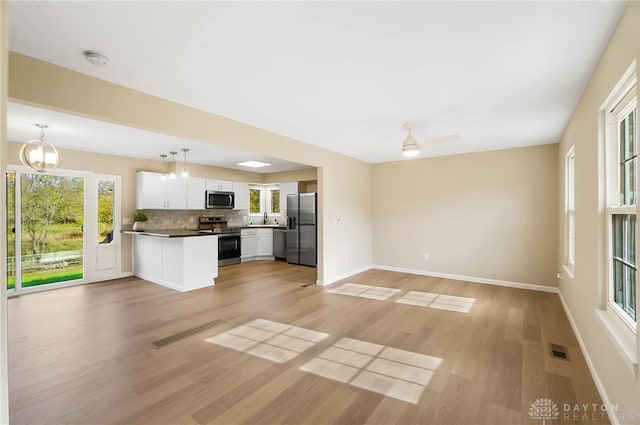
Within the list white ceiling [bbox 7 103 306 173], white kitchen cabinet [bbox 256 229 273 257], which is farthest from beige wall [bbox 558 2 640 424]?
white kitchen cabinet [bbox 256 229 273 257]

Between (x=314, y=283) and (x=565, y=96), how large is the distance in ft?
14.9

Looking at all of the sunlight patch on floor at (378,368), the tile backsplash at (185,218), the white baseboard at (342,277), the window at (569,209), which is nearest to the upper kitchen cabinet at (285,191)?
the tile backsplash at (185,218)

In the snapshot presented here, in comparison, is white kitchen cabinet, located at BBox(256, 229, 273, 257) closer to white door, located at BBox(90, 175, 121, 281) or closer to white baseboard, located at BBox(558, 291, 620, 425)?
white door, located at BBox(90, 175, 121, 281)

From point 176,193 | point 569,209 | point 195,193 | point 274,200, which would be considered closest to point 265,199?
point 274,200

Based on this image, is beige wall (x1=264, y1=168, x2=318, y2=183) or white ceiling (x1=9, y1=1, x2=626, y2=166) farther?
beige wall (x1=264, y1=168, x2=318, y2=183)

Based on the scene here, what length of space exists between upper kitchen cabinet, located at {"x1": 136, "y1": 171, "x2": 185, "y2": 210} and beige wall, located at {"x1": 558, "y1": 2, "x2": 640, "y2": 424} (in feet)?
23.0

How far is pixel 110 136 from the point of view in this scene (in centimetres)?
461

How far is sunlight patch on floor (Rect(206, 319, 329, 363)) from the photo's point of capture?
2.88 m

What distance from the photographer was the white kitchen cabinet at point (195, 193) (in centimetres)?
696

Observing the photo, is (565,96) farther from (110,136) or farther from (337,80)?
(110,136)

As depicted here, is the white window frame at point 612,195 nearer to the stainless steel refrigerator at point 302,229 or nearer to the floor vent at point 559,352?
the floor vent at point 559,352

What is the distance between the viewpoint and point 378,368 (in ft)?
8.50

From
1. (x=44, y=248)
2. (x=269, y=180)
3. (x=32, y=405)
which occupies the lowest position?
(x=32, y=405)

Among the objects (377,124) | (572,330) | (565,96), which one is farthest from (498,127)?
(572,330)
